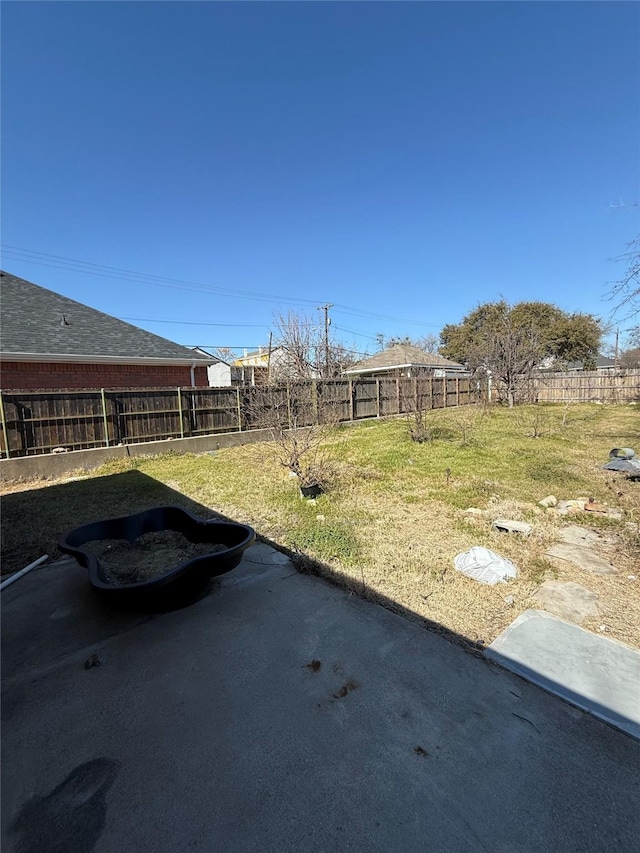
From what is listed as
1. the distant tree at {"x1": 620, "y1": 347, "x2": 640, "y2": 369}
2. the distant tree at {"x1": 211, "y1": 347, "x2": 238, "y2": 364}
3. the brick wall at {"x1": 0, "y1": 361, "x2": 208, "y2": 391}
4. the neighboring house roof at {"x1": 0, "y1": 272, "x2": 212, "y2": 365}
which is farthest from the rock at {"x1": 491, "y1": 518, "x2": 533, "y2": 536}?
the distant tree at {"x1": 211, "y1": 347, "x2": 238, "y2": 364}

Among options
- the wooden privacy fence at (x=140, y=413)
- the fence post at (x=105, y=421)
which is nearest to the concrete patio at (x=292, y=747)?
the wooden privacy fence at (x=140, y=413)

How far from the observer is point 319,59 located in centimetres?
743

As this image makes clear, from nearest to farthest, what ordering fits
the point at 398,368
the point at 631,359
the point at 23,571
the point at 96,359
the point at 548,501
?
the point at 23,571 < the point at 548,501 < the point at 96,359 < the point at 398,368 < the point at 631,359

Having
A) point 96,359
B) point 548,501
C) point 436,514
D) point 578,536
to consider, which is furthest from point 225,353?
point 578,536

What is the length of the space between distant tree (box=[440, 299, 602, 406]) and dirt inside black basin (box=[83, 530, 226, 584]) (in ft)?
59.4

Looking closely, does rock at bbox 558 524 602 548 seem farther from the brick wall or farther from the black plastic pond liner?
the brick wall

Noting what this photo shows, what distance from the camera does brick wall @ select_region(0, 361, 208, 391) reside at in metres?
9.67

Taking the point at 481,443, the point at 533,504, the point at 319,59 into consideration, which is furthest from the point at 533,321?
the point at 533,504

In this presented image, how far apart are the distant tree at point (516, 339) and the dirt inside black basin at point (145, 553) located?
18100 mm

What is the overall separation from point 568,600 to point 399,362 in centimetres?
2118

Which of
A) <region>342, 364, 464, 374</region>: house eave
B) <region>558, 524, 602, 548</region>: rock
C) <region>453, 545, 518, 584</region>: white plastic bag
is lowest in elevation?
<region>558, 524, 602, 548</region>: rock

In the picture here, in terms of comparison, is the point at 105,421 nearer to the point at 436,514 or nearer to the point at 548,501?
the point at 436,514

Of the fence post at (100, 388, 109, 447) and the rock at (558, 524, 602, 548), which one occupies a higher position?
the fence post at (100, 388, 109, 447)

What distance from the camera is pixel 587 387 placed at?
2092 centimetres
